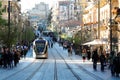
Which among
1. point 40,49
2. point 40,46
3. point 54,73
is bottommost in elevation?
point 40,49

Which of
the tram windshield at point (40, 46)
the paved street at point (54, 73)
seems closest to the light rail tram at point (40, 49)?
the tram windshield at point (40, 46)

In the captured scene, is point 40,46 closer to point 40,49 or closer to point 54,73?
point 40,49

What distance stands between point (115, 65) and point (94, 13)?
65.2 m

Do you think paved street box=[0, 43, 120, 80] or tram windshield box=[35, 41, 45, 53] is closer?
paved street box=[0, 43, 120, 80]

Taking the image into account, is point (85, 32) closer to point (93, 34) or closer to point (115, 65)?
point (93, 34)

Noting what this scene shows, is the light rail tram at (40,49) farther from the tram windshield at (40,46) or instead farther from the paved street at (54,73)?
the paved street at (54,73)

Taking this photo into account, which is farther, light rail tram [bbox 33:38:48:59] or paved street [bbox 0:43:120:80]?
light rail tram [bbox 33:38:48:59]

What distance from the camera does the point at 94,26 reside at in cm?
9456

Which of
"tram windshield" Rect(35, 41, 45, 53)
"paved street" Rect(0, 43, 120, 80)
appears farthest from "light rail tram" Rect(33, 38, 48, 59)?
"paved street" Rect(0, 43, 120, 80)

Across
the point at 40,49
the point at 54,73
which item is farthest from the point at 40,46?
the point at 54,73

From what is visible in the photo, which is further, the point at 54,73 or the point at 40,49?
the point at 40,49

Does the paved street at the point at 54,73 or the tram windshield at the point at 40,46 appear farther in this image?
the tram windshield at the point at 40,46

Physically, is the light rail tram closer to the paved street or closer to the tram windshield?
the tram windshield

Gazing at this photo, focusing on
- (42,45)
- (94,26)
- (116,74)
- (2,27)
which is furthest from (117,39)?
(116,74)
